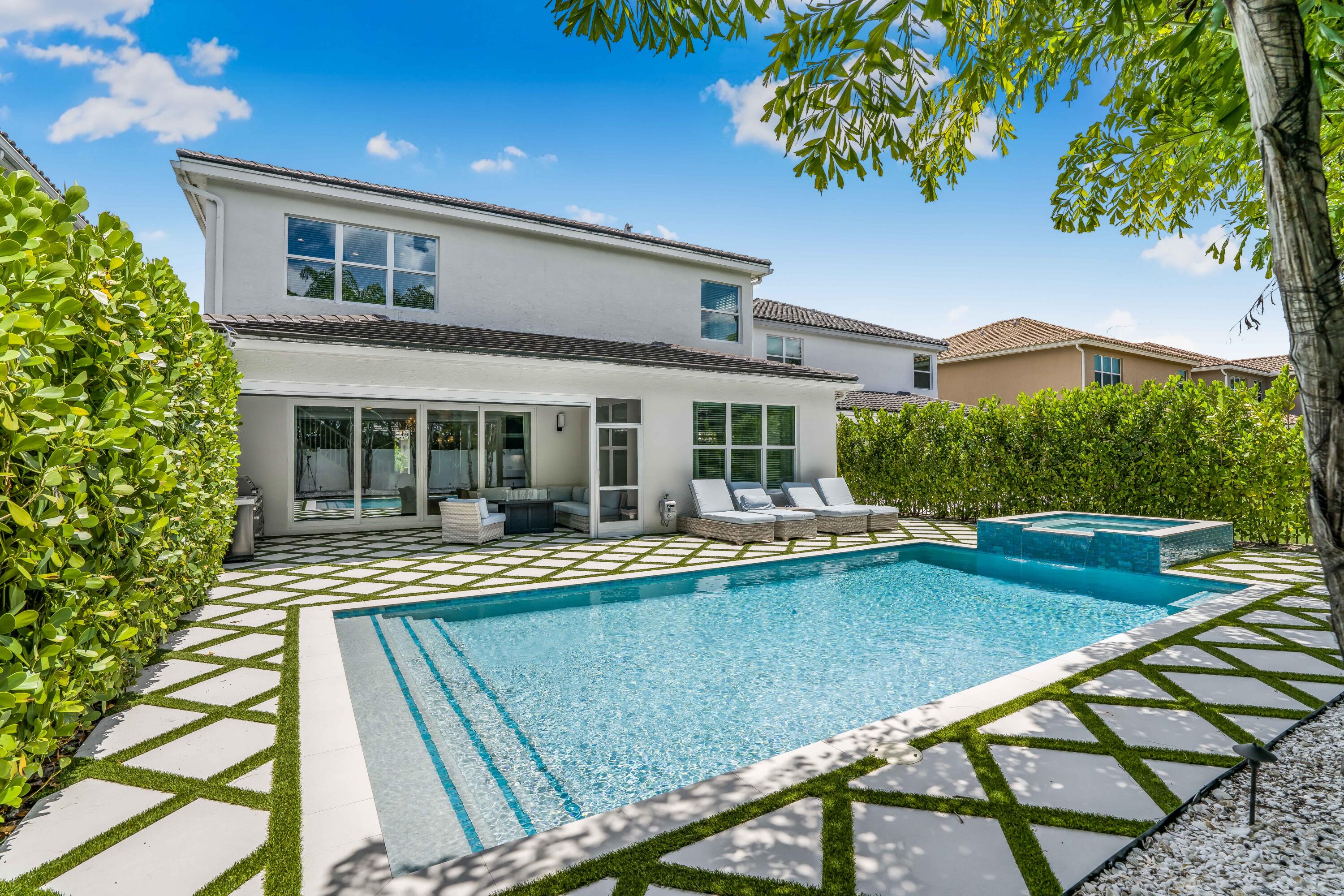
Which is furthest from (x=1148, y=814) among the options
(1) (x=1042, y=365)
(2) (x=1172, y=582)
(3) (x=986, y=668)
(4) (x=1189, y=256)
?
(4) (x=1189, y=256)

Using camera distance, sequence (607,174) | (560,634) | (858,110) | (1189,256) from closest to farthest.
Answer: (858,110) → (560,634) → (607,174) → (1189,256)

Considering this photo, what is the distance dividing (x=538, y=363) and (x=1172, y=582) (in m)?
9.72

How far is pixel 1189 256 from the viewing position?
40062mm

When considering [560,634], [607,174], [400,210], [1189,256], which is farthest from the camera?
[1189,256]

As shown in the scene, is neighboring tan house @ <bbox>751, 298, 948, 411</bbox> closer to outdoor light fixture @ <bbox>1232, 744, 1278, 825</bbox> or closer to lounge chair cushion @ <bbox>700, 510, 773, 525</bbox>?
lounge chair cushion @ <bbox>700, 510, 773, 525</bbox>

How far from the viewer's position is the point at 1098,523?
400 inches

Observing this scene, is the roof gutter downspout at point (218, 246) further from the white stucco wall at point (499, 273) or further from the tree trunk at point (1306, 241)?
the tree trunk at point (1306, 241)

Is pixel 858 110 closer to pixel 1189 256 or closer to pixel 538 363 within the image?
pixel 538 363

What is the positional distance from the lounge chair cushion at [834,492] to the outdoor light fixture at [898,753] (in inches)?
380

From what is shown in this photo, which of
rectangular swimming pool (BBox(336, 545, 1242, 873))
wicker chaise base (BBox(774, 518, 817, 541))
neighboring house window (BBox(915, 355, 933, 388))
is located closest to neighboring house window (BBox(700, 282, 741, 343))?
wicker chaise base (BBox(774, 518, 817, 541))

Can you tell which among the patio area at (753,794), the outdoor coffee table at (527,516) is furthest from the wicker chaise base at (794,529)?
the patio area at (753,794)

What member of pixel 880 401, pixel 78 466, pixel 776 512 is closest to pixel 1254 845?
pixel 78 466

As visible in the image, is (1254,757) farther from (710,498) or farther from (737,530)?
(710,498)

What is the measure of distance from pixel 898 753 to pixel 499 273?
11967 mm
